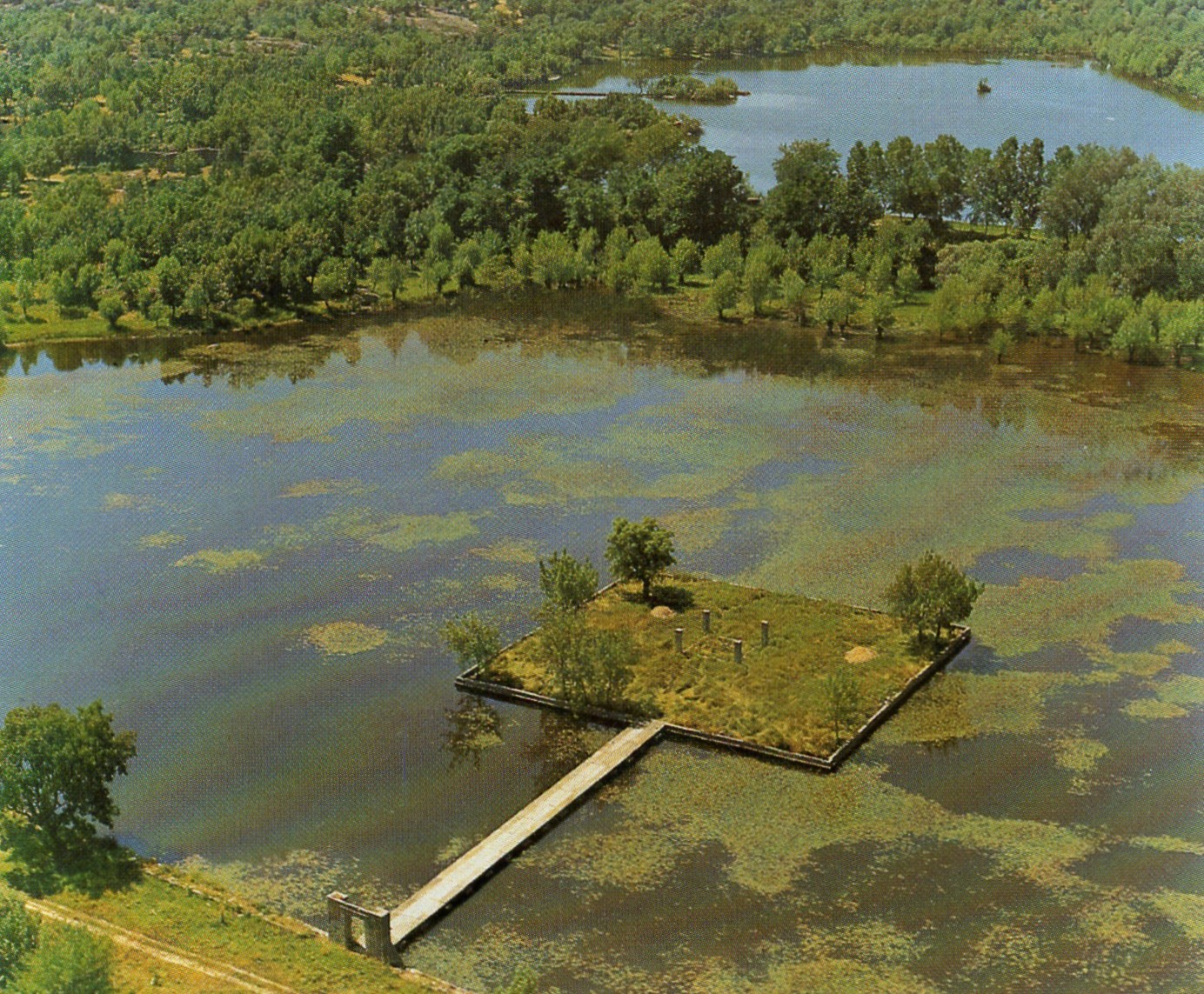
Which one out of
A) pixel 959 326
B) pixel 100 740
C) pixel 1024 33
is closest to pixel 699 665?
pixel 100 740

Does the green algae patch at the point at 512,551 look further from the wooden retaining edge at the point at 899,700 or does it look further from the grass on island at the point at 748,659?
the wooden retaining edge at the point at 899,700

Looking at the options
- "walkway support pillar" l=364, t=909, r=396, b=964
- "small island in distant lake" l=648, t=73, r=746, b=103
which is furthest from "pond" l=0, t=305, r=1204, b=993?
"small island in distant lake" l=648, t=73, r=746, b=103

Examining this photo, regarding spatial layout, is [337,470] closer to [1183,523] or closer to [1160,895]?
[1183,523]

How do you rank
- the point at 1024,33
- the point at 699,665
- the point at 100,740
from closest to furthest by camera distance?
the point at 100,740, the point at 699,665, the point at 1024,33

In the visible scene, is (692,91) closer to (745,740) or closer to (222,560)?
(222,560)

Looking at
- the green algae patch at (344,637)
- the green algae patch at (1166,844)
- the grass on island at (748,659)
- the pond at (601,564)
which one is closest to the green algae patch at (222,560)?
the pond at (601,564)

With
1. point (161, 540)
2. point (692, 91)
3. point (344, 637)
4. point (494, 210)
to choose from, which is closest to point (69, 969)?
point (344, 637)
